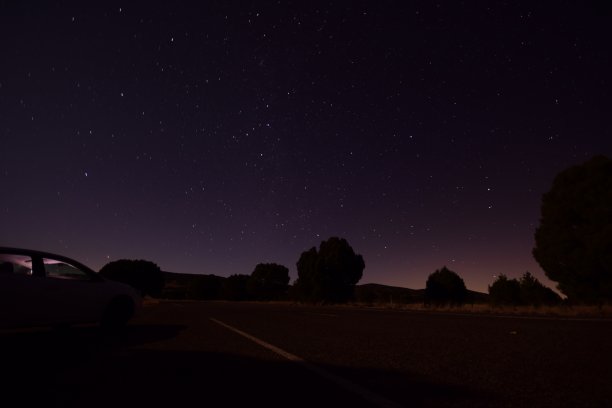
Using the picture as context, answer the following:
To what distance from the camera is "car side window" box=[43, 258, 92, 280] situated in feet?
27.3

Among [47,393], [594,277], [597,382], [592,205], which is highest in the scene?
[592,205]

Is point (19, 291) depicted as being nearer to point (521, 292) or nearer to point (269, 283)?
point (521, 292)

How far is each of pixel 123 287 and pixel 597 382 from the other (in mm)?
8807

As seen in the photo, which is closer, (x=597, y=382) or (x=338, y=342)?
(x=597, y=382)

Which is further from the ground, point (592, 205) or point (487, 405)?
point (592, 205)

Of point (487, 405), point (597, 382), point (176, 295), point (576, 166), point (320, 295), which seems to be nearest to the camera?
point (487, 405)

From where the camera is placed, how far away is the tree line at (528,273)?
21188mm

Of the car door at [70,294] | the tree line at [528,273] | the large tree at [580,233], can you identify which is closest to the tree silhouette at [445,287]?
the tree line at [528,273]

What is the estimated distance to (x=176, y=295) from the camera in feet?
304

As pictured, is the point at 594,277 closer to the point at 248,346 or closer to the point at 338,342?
the point at 338,342

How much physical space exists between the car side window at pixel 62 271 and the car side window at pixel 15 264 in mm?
366

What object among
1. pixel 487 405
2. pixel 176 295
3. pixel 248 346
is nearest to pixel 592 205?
pixel 248 346

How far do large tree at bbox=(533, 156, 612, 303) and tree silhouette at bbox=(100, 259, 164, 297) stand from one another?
6319cm

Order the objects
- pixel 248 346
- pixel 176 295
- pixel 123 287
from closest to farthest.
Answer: pixel 248 346
pixel 123 287
pixel 176 295
